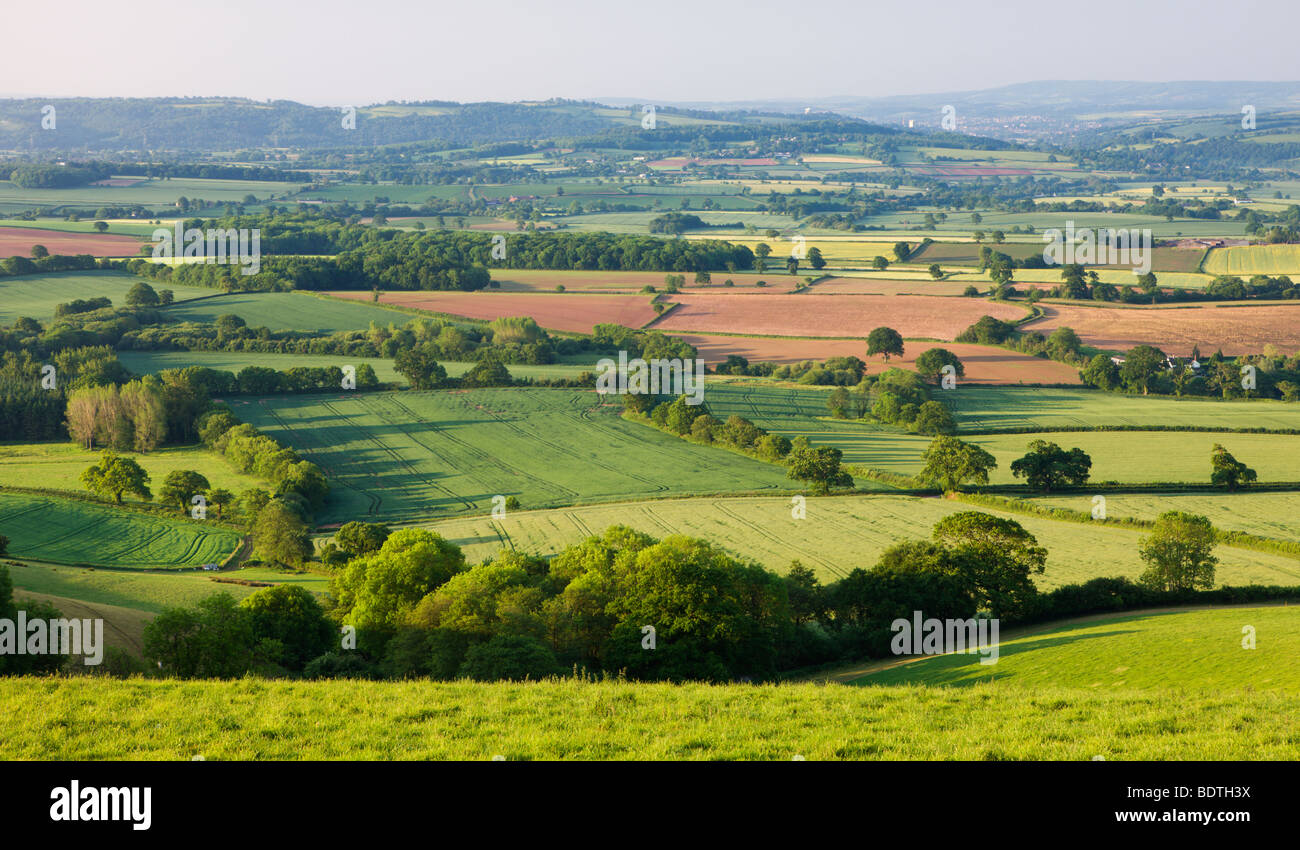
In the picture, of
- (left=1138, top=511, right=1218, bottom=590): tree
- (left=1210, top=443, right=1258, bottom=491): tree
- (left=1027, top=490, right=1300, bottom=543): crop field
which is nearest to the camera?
(left=1138, top=511, right=1218, bottom=590): tree

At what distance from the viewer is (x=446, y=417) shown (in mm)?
77625

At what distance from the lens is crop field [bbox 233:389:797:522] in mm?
60188

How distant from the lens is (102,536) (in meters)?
52.2

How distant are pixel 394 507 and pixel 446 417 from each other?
65.8 feet

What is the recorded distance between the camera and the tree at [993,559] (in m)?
35.9

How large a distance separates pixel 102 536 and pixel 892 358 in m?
69.0

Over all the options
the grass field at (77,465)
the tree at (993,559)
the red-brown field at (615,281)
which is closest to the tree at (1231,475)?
the tree at (993,559)

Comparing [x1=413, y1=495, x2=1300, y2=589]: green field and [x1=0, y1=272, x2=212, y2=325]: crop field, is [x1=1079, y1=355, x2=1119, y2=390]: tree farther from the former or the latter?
[x1=0, y1=272, x2=212, y2=325]: crop field

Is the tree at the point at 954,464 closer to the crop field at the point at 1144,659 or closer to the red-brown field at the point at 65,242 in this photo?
the crop field at the point at 1144,659

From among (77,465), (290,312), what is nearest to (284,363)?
(290,312)

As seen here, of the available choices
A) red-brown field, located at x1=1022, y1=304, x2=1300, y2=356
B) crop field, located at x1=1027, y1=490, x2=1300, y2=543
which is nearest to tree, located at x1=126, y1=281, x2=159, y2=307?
red-brown field, located at x1=1022, y1=304, x2=1300, y2=356

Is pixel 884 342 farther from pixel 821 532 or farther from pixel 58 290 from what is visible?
pixel 58 290

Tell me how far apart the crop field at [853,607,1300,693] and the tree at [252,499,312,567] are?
31679 millimetres
